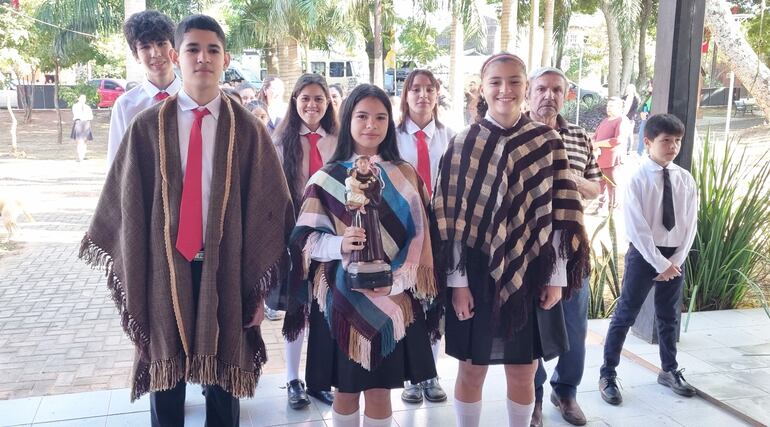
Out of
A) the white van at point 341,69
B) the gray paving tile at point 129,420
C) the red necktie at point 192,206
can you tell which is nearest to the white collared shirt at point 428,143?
the red necktie at point 192,206

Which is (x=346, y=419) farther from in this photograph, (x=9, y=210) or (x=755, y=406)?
(x=9, y=210)

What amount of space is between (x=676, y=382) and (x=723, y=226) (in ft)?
5.80

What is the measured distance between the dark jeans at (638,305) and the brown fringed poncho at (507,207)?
4.10 ft

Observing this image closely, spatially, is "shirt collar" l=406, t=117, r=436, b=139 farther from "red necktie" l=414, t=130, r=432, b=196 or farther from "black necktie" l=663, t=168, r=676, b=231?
"black necktie" l=663, t=168, r=676, b=231

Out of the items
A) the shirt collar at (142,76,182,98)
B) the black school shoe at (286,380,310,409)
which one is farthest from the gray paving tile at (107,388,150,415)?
the shirt collar at (142,76,182,98)

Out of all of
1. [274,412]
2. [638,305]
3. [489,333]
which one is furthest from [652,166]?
[274,412]

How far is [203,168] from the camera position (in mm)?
2568

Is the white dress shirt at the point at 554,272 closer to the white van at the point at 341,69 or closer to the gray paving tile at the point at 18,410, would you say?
the gray paving tile at the point at 18,410

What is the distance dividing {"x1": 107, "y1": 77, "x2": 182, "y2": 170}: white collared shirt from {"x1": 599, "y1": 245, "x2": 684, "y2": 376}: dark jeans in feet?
8.86

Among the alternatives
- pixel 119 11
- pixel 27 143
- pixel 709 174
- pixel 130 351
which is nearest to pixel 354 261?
pixel 130 351

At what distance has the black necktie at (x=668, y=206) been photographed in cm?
372

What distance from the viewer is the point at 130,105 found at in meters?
3.20

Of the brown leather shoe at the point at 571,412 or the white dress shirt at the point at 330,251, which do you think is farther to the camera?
the brown leather shoe at the point at 571,412

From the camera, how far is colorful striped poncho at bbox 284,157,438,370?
2.57 meters
